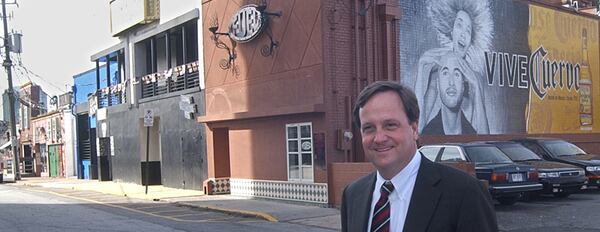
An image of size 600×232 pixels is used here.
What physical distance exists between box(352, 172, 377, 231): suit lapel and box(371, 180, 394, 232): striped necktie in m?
0.06

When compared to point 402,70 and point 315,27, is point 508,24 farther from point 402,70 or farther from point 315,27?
point 315,27

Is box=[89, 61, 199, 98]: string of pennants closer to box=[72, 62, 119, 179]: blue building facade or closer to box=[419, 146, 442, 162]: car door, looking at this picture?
box=[72, 62, 119, 179]: blue building facade

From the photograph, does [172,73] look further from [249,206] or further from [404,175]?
[404,175]

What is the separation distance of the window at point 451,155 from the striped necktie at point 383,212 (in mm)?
12000

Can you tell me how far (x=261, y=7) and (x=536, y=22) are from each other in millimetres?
10858

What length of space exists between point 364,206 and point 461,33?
17.8 metres

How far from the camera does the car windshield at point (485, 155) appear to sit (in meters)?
14.0

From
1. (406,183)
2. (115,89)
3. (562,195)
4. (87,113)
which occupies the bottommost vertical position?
(562,195)

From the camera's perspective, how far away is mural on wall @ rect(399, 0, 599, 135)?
18.4 metres

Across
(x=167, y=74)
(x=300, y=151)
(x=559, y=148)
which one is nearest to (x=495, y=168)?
(x=559, y=148)

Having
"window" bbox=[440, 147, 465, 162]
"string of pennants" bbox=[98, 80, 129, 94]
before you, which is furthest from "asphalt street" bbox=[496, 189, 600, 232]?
"string of pennants" bbox=[98, 80, 129, 94]

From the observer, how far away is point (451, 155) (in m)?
14.4

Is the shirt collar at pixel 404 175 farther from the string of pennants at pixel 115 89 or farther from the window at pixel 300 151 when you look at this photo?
the string of pennants at pixel 115 89

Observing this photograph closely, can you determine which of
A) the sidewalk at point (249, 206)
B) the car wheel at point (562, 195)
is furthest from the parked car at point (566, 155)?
the sidewalk at point (249, 206)
